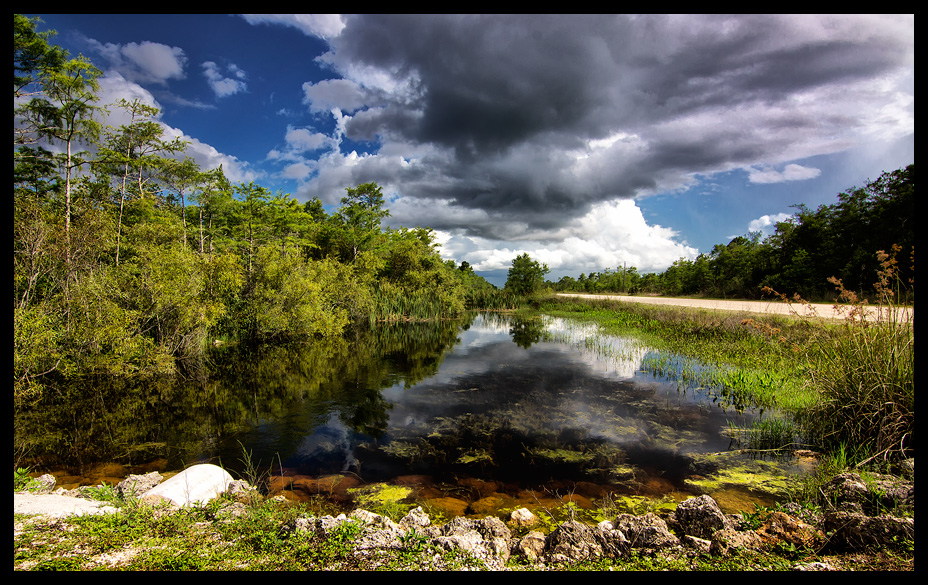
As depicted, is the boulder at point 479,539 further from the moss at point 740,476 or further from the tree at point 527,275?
the tree at point 527,275

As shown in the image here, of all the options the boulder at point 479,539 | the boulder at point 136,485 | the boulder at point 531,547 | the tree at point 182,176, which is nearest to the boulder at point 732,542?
the boulder at point 531,547

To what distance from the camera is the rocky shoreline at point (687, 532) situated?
2.70 meters

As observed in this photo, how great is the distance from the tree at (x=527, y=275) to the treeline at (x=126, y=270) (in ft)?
85.2

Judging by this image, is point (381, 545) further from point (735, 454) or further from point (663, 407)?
point (663, 407)

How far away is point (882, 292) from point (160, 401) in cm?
1453

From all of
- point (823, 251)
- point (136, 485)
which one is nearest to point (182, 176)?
point (136, 485)

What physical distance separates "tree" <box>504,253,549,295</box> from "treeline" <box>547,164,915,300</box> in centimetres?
2040

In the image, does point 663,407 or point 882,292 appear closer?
point 882,292

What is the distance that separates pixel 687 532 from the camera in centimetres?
327

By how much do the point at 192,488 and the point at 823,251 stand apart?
136 ft

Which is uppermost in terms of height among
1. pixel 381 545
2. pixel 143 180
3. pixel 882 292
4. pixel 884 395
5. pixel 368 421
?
pixel 143 180

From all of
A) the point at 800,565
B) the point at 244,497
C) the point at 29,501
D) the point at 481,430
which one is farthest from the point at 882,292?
the point at 29,501

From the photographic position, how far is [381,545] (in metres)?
2.93

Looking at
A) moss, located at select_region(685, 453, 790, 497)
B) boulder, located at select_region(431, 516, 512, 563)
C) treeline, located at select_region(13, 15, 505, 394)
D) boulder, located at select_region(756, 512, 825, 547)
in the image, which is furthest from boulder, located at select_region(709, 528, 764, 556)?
treeline, located at select_region(13, 15, 505, 394)
